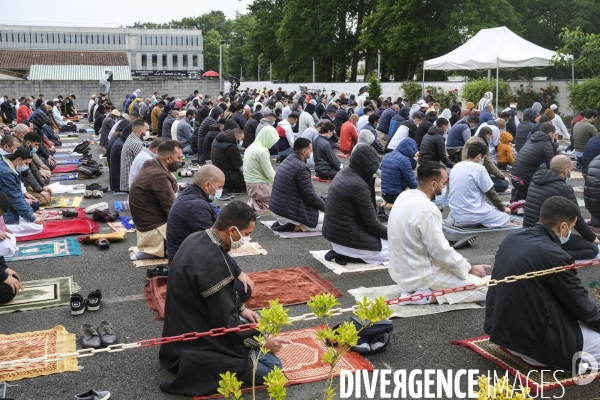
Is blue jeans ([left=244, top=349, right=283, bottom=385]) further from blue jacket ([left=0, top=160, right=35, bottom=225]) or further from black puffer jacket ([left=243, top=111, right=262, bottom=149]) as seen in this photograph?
black puffer jacket ([left=243, top=111, right=262, bottom=149])

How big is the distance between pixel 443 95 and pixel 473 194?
62.1ft

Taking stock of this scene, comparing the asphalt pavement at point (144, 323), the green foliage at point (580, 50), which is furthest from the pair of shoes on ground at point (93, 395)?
the green foliage at point (580, 50)

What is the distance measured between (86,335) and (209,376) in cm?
157

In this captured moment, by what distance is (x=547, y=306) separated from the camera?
4348mm

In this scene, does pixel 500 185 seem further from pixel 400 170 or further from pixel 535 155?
pixel 400 170

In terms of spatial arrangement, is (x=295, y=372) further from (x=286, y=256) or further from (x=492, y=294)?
(x=286, y=256)

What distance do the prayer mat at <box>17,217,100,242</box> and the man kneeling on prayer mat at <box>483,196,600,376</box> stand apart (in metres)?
6.38

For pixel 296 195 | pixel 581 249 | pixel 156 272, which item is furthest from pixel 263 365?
pixel 296 195

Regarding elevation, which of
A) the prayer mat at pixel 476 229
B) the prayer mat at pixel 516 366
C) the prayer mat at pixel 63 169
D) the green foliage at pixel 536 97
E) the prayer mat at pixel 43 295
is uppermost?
the green foliage at pixel 536 97

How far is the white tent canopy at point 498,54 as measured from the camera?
19.7 meters

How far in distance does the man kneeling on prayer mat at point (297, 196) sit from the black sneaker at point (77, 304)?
346 centimetres

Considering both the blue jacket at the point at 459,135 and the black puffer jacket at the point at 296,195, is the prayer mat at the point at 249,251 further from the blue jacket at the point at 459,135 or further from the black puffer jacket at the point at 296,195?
the blue jacket at the point at 459,135

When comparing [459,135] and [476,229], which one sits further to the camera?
[459,135]

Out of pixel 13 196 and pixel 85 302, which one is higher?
pixel 13 196
